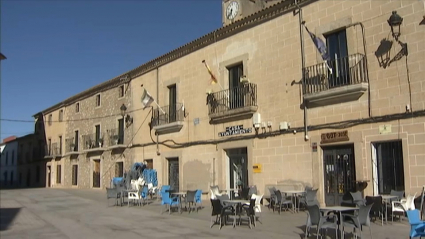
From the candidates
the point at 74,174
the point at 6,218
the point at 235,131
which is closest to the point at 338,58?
the point at 235,131

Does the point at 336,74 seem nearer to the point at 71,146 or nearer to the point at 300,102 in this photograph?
the point at 300,102

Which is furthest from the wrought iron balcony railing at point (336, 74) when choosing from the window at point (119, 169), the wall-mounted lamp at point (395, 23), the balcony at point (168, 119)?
the window at point (119, 169)

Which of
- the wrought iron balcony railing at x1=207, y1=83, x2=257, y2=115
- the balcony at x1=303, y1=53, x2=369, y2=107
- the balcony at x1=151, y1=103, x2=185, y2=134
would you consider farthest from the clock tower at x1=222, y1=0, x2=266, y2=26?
the balcony at x1=303, y1=53, x2=369, y2=107

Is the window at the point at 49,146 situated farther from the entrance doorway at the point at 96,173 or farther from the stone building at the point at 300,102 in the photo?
the stone building at the point at 300,102

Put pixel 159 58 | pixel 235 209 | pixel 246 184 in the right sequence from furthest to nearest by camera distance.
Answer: pixel 159 58 → pixel 246 184 → pixel 235 209

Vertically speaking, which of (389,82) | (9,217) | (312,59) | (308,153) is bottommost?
(9,217)

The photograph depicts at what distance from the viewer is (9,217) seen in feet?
37.3

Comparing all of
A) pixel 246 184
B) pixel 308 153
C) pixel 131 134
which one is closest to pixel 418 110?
pixel 308 153

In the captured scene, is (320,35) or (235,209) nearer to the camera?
(235,209)

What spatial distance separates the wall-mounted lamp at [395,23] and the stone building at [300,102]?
2cm

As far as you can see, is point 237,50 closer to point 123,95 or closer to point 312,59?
point 312,59

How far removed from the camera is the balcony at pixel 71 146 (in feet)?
89.8

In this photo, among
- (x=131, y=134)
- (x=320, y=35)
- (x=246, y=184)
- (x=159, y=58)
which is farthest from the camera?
(x=131, y=134)

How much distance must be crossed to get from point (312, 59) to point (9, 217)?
32.5 ft
